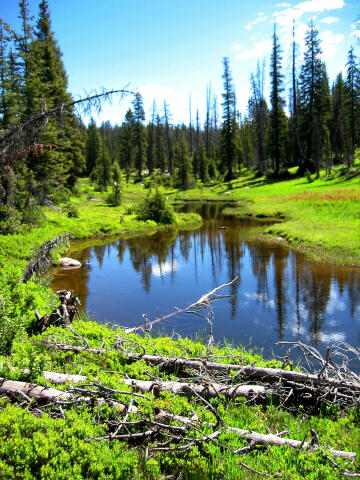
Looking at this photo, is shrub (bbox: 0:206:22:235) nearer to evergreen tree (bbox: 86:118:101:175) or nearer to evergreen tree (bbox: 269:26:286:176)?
evergreen tree (bbox: 269:26:286:176)

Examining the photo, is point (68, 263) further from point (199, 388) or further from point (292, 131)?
point (292, 131)

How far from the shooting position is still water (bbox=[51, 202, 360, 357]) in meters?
10.7

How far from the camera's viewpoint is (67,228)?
25.9 metres

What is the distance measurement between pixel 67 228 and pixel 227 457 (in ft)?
76.4

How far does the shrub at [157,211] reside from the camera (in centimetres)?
3212

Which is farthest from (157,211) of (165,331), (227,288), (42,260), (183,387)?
(183,387)

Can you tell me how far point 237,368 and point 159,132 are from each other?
85528mm

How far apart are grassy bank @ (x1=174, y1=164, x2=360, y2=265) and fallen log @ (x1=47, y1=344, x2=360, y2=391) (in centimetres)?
1260

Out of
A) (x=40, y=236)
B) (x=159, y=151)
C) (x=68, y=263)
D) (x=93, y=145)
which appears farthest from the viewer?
(x=159, y=151)

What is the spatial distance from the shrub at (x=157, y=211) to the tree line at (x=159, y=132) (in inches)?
268

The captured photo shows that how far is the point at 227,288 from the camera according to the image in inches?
578

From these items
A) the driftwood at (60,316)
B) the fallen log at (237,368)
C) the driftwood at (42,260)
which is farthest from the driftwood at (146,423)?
the driftwood at (42,260)

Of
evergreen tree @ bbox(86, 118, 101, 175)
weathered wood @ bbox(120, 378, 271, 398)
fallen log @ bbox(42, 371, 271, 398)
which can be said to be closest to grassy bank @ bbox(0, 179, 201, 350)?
fallen log @ bbox(42, 371, 271, 398)

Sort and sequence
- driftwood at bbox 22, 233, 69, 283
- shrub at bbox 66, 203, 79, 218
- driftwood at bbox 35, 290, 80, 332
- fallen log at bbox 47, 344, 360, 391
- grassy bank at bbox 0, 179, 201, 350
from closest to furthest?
fallen log at bbox 47, 344, 360, 391, grassy bank at bbox 0, 179, 201, 350, driftwood at bbox 35, 290, 80, 332, driftwood at bbox 22, 233, 69, 283, shrub at bbox 66, 203, 79, 218
